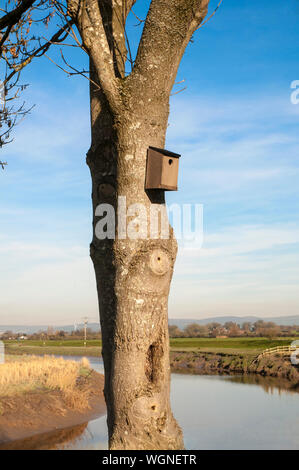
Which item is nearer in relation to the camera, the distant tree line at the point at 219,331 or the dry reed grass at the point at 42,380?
the dry reed grass at the point at 42,380

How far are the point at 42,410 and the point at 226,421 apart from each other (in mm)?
7247

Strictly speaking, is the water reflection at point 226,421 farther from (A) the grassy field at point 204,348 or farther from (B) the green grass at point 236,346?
(B) the green grass at point 236,346

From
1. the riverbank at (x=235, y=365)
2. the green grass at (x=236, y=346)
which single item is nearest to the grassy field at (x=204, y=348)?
the green grass at (x=236, y=346)

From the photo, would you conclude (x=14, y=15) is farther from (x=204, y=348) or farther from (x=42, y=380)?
(x=204, y=348)

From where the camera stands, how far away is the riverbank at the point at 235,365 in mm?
35287

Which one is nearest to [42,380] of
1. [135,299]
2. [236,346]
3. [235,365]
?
[135,299]

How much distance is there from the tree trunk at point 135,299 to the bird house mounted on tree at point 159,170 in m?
0.06

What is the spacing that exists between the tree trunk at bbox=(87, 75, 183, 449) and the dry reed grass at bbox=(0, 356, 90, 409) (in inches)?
598

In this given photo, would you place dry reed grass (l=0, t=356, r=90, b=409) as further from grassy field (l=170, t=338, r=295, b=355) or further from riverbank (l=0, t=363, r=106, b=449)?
grassy field (l=170, t=338, r=295, b=355)

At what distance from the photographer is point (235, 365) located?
40312mm

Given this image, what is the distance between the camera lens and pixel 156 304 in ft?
13.3

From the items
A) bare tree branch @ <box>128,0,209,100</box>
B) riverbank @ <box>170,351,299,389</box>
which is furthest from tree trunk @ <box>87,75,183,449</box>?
riverbank @ <box>170,351,299,389</box>

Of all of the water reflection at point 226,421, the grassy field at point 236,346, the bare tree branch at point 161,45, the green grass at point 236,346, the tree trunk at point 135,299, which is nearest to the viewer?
the tree trunk at point 135,299

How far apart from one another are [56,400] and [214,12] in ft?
57.0
